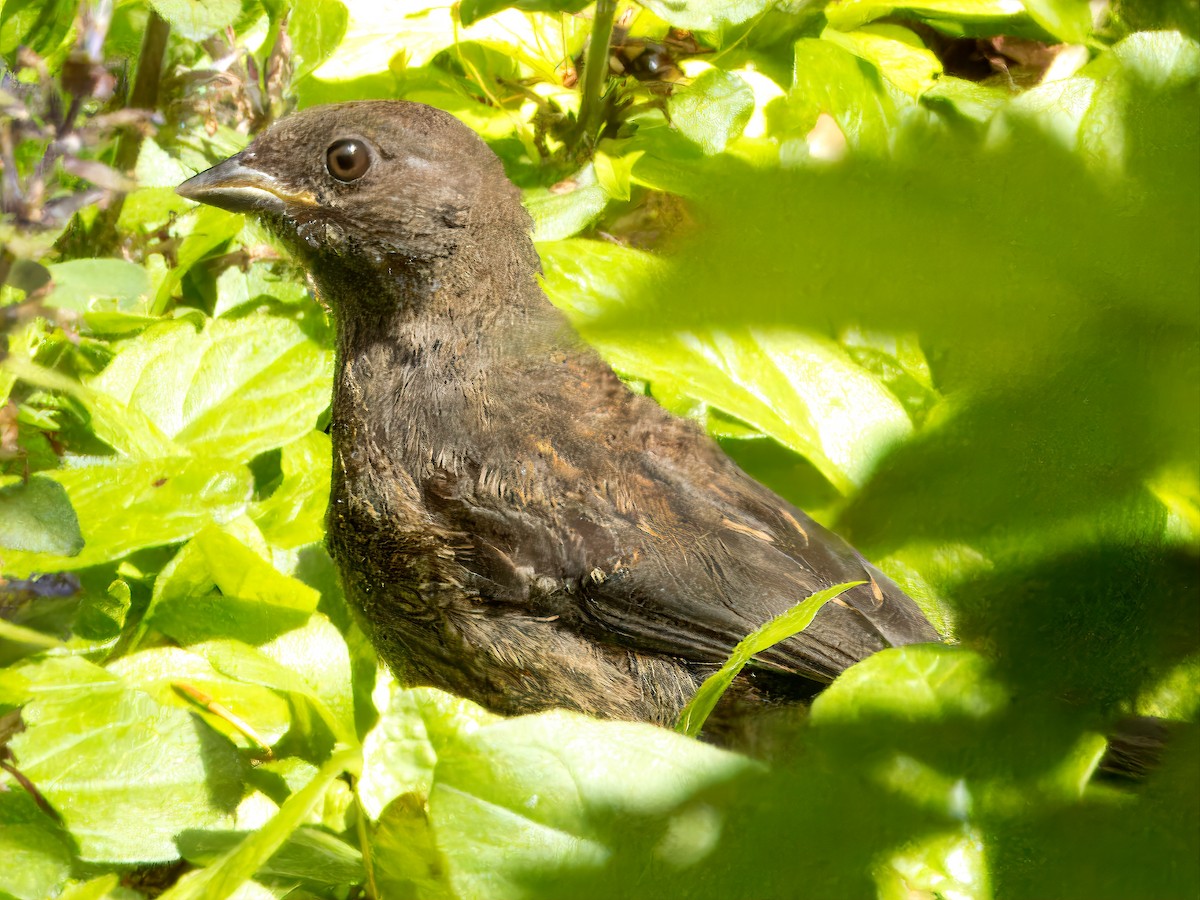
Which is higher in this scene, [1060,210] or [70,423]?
[1060,210]

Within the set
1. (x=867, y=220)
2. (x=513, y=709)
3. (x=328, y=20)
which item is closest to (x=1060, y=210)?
(x=867, y=220)

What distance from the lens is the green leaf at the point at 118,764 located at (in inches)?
71.7

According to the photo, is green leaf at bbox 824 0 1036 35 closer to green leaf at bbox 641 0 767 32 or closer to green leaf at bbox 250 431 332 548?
green leaf at bbox 641 0 767 32

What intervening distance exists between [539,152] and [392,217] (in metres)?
0.90

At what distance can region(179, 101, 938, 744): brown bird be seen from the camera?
1.99 metres

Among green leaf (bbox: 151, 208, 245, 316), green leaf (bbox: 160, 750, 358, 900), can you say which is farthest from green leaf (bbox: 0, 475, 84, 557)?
green leaf (bbox: 151, 208, 245, 316)

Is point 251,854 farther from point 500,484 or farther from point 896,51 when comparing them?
point 896,51

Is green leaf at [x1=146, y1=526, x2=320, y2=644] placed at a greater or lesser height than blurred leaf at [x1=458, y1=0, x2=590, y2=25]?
lesser

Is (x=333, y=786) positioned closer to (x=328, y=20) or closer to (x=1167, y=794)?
(x=328, y=20)

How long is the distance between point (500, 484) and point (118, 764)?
732 mm

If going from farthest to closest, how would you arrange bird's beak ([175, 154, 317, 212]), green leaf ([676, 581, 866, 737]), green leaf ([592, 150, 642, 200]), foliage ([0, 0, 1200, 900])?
1. green leaf ([592, 150, 642, 200])
2. bird's beak ([175, 154, 317, 212])
3. green leaf ([676, 581, 866, 737])
4. foliage ([0, 0, 1200, 900])

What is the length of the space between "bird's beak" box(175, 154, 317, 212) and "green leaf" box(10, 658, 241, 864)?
0.85m

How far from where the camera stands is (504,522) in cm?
204

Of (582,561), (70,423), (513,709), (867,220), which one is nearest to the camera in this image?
(867,220)
